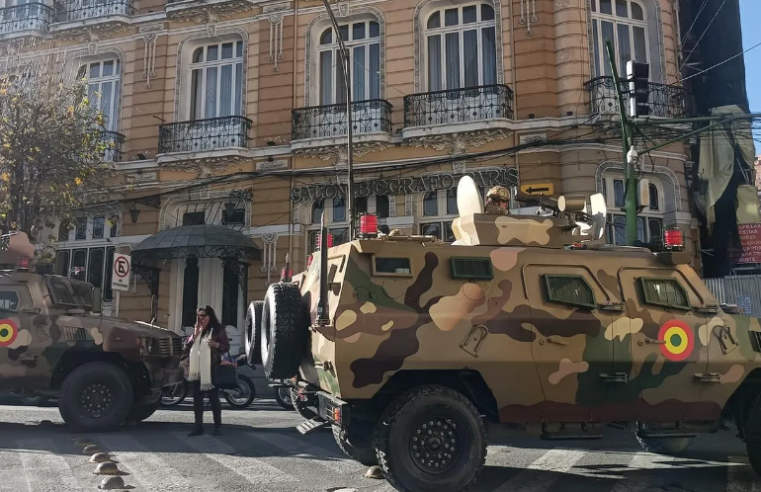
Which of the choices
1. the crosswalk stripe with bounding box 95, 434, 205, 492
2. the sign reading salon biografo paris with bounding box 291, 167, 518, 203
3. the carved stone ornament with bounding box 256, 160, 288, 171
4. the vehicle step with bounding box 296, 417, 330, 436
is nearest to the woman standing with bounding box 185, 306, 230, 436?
the crosswalk stripe with bounding box 95, 434, 205, 492

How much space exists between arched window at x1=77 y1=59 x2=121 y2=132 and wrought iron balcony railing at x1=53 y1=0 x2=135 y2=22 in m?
1.39

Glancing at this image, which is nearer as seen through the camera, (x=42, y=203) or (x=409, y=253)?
(x=409, y=253)

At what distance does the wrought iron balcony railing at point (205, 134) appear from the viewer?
1752 cm

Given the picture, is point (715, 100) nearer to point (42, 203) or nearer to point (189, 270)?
point (189, 270)

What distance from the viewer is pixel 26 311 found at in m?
8.68

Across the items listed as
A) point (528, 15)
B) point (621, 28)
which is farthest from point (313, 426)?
point (621, 28)

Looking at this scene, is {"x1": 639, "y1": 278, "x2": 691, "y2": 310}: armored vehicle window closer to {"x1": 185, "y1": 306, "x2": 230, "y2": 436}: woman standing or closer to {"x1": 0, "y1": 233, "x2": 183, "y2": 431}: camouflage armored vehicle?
{"x1": 185, "y1": 306, "x2": 230, "y2": 436}: woman standing

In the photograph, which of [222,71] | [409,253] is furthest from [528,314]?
[222,71]

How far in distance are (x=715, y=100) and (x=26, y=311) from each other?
17198 mm

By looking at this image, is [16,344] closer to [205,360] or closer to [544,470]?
[205,360]

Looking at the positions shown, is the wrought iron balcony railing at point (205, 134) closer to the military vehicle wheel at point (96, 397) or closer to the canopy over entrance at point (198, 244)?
the canopy over entrance at point (198, 244)

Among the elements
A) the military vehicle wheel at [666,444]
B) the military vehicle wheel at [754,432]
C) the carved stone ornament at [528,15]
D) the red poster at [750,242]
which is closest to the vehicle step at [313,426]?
the military vehicle wheel at [666,444]

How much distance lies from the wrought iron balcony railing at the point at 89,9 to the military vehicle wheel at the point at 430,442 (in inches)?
695

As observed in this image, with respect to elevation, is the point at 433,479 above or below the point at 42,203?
below
